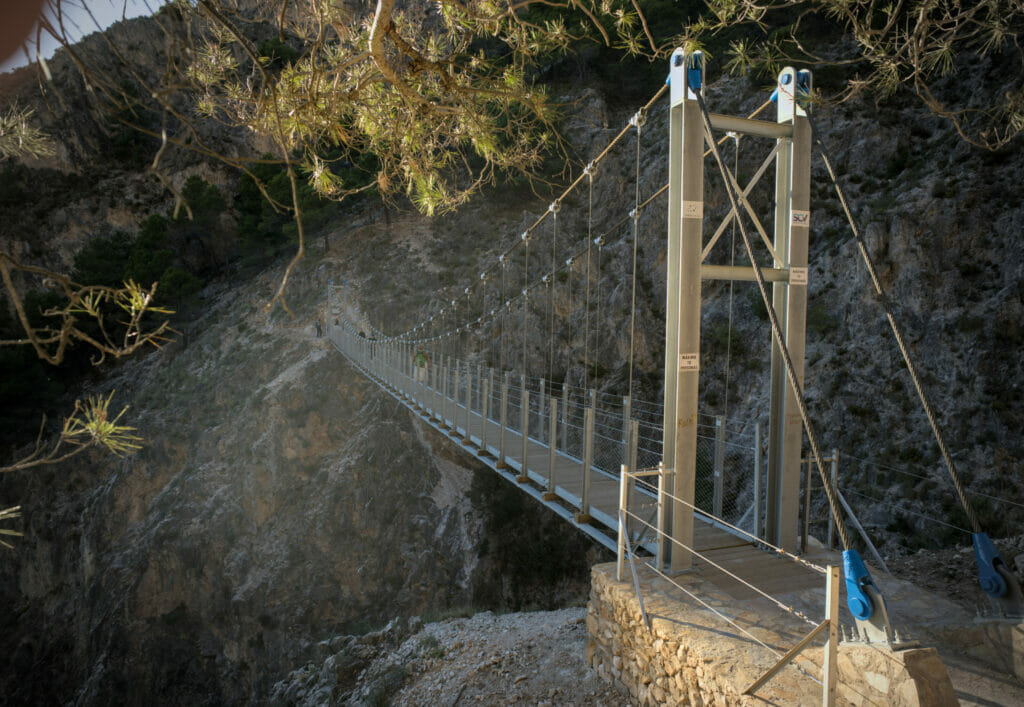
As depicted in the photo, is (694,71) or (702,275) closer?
(694,71)

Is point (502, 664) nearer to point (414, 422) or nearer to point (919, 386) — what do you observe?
point (919, 386)

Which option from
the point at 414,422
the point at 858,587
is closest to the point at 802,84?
the point at 858,587

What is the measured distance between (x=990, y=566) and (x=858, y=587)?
64cm

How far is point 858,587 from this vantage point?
5.51 feet

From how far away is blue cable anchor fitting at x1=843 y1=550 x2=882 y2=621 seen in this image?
1.65 metres

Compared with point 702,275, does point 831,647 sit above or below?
below

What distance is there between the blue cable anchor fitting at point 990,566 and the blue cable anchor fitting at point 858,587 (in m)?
0.57

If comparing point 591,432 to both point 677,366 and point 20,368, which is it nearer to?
point 677,366

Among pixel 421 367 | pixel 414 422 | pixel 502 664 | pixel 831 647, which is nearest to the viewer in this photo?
pixel 831 647

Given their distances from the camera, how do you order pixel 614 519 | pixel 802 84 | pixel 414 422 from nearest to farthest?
pixel 802 84
pixel 614 519
pixel 414 422

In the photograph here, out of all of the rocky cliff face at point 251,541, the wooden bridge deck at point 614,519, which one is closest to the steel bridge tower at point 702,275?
the wooden bridge deck at point 614,519

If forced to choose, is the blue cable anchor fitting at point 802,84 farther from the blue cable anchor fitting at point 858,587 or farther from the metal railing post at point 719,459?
the blue cable anchor fitting at point 858,587

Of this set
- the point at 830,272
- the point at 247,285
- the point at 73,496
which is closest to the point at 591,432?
the point at 830,272

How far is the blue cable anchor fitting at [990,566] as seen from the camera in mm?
1922
